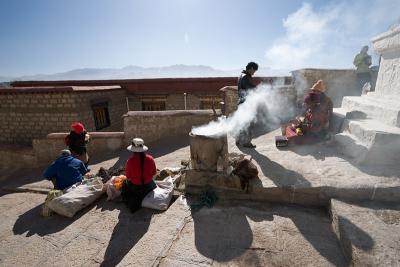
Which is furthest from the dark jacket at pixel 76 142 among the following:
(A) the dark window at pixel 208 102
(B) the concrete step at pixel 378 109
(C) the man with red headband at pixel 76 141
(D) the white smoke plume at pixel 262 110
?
(A) the dark window at pixel 208 102

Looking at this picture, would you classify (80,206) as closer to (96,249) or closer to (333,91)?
(96,249)

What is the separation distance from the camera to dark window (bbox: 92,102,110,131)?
12434 millimetres

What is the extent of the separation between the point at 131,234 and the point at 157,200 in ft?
2.47

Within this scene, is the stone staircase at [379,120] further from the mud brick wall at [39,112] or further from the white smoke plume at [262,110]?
the mud brick wall at [39,112]

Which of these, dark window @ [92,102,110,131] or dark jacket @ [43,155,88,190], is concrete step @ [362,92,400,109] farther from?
dark window @ [92,102,110,131]

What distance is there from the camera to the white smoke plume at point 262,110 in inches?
237

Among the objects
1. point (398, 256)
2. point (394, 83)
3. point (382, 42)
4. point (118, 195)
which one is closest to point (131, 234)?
point (118, 195)

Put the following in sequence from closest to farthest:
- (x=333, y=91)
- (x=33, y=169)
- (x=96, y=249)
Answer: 1. (x=96, y=249)
2. (x=33, y=169)
3. (x=333, y=91)

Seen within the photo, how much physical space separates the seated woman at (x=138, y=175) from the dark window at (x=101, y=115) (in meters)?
9.16

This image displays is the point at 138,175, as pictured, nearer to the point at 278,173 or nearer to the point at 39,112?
the point at 278,173

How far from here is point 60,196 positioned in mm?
4414

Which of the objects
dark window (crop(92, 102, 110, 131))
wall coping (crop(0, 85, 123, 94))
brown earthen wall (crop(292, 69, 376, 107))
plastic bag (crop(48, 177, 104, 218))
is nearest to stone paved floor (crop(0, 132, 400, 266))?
plastic bag (crop(48, 177, 104, 218))

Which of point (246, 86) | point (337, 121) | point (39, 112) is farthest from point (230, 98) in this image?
point (39, 112)

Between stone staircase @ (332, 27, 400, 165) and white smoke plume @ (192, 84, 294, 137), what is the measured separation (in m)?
2.09
